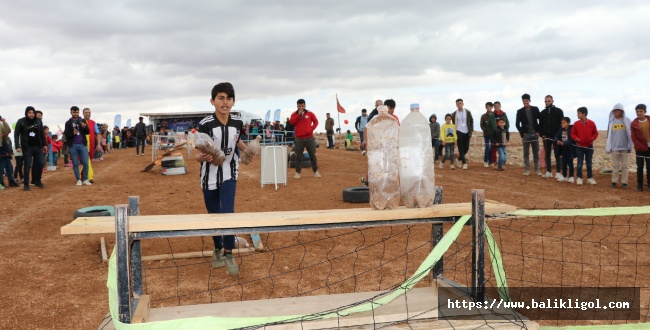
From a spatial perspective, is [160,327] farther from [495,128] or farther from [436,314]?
[495,128]

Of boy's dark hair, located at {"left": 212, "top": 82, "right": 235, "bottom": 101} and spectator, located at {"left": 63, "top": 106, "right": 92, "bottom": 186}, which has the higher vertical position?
boy's dark hair, located at {"left": 212, "top": 82, "right": 235, "bottom": 101}

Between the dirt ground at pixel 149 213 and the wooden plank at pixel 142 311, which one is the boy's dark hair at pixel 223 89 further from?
the wooden plank at pixel 142 311

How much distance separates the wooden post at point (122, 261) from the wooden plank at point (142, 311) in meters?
0.15

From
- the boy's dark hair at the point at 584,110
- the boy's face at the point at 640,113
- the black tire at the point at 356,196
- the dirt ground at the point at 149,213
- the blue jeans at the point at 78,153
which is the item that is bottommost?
the dirt ground at the point at 149,213

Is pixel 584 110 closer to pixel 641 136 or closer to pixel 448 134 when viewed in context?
pixel 641 136

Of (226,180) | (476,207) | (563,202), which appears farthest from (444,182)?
(476,207)

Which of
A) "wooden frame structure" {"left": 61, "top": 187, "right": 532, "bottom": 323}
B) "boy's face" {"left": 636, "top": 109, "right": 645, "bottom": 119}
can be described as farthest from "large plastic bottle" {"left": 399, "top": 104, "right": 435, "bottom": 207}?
"boy's face" {"left": 636, "top": 109, "right": 645, "bottom": 119}

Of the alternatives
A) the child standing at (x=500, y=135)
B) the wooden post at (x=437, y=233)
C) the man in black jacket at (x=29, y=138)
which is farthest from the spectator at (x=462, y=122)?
the wooden post at (x=437, y=233)

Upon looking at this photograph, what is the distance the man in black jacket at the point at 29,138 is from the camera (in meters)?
12.6

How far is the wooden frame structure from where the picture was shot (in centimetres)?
290

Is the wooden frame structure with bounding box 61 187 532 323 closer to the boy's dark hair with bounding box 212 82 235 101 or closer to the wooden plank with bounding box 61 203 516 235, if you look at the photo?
the wooden plank with bounding box 61 203 516 235

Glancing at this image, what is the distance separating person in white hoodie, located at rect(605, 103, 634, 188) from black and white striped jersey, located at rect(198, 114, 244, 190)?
36.0 feet

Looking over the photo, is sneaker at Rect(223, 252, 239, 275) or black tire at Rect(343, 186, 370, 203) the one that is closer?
sneaker at Rect(223, 252, 239, 275)

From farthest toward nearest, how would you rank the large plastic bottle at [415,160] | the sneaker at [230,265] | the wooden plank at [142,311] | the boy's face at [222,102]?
1. the sneaker at [230,265]
2. the boy's face at [222,102]
3. the large plastic bottle at [415,160]
4. the wooden plank at [142,311]
